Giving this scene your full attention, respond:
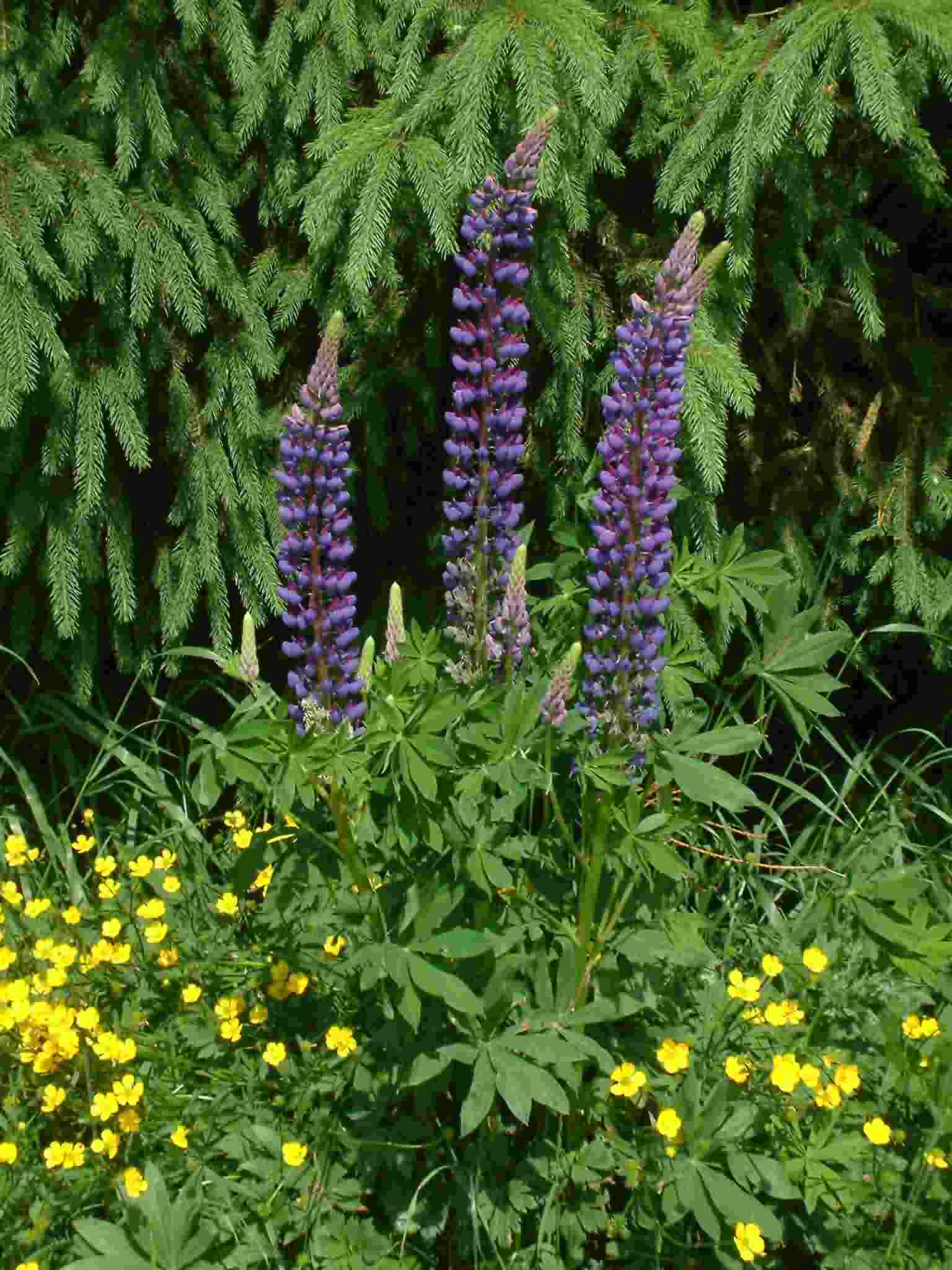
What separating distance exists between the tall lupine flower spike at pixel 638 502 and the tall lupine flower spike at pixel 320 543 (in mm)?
441

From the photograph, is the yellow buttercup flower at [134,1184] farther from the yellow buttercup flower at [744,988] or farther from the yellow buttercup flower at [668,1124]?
the yellow buttercup flower at [744,988]

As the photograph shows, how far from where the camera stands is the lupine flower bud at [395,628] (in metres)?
2.30

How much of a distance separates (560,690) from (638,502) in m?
0.33

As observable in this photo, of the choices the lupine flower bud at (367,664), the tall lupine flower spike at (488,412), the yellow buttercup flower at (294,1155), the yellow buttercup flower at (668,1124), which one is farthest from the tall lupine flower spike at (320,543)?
the yellow buttercup flower at (668,1124)

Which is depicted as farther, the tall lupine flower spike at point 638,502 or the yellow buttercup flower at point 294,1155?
the yellow buttercup flower at point 294,1155

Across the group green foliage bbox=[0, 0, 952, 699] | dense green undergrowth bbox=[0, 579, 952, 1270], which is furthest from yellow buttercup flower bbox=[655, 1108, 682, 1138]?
green foliage bbox=[0, 0, 952, 699]

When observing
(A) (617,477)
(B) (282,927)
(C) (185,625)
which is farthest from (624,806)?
(C) (185,625)

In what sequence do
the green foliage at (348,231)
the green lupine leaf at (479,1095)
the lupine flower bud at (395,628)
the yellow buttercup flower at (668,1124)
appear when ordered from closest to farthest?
the green lupine leaf at (479,1095) < the yellow buttercup flower at (668,1124) < the lupine flower bud at (395,628) < the green foliage at (348,231)

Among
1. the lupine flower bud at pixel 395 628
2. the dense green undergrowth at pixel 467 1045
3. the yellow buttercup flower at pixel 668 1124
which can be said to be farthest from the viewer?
the lupine flower bud at pixel 395 628

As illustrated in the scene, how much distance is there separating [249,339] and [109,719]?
42.8 inches

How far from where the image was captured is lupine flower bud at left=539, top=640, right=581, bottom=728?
82.8 inches

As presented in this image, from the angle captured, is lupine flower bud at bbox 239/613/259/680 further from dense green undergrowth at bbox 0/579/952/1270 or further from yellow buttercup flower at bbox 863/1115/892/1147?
yellow buttercup flower at bbox 863/1115/892/1147

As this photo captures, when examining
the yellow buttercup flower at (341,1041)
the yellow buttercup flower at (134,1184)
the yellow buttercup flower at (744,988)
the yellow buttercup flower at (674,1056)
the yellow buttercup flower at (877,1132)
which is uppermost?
the yellow buttercup flower at (744,988)

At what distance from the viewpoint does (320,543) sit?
222 centimetres
